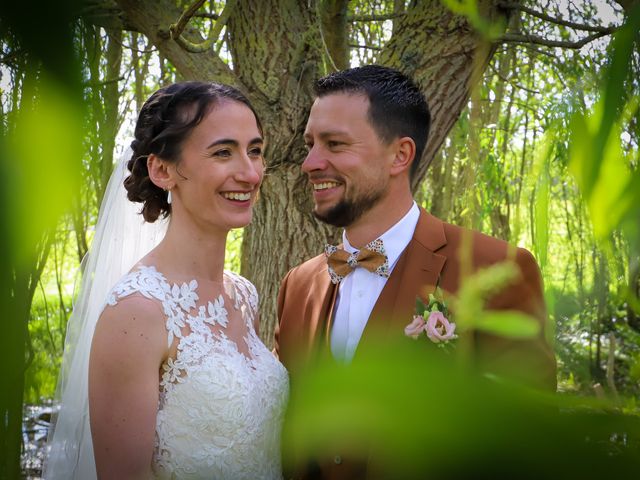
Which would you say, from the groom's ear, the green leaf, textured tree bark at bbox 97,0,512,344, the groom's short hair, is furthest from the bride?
the green leaf

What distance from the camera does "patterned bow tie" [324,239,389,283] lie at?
248 cm

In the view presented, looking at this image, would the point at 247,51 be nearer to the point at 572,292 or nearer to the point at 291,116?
the point at 291,116

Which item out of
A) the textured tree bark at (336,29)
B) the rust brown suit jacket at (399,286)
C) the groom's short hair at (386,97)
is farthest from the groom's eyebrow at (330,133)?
the textured tree bark at (336,29)

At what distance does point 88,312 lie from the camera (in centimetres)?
284

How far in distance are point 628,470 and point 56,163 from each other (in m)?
0.27

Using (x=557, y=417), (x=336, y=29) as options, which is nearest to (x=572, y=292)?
(x=557, y=417)

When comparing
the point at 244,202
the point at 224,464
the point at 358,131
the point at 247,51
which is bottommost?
the point at 224,464

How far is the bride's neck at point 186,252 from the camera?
2.40 meters

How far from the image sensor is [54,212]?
0.25m

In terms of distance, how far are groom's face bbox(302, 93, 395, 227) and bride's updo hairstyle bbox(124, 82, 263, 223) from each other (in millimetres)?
412

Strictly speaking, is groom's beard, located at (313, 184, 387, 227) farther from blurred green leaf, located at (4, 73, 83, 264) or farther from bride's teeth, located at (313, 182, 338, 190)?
blurred green leaf, located at (4, 73, 83, 264)

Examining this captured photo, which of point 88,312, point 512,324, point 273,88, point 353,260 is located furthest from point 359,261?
point 512,324

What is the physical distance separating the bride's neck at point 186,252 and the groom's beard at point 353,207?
0.46 metres

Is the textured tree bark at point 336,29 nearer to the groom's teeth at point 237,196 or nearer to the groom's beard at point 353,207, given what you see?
the groom's beard at point 353,207
